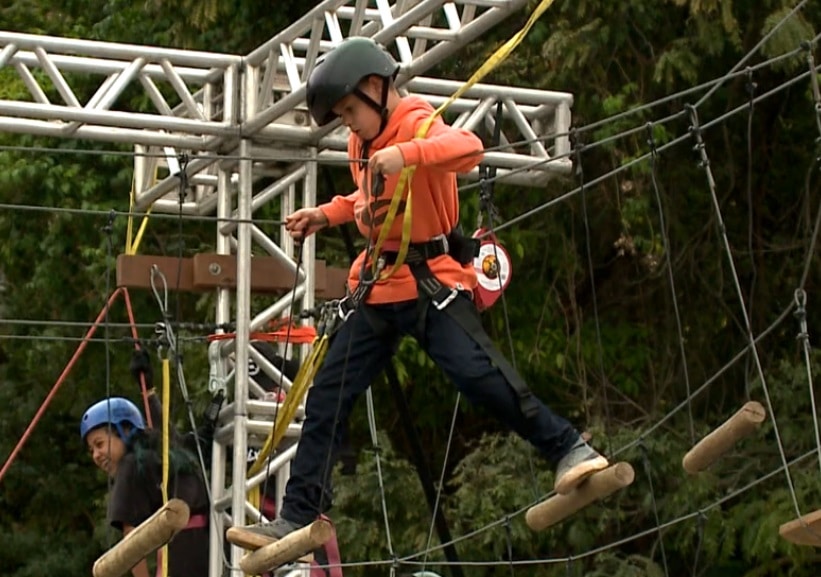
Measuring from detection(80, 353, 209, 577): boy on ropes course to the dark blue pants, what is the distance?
1.31 m

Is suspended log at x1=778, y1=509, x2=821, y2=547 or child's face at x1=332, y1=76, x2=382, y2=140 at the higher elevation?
child's face at x1=332, y1=76, x2=382, y2=140

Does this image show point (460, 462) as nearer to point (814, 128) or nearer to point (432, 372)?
point (432, 372)

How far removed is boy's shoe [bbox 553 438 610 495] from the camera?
19.5 ft

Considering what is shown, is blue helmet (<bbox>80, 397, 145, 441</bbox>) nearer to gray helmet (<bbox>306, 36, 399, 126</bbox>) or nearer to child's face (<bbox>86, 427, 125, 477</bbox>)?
child's face (<bbox>86, 427, 125, 477</bbox>)

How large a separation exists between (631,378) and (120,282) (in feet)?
14.6

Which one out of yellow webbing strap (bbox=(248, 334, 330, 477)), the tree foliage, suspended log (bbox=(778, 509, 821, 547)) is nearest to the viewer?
suspended log (bbox=(778, 509, 821, 547))

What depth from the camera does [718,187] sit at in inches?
475

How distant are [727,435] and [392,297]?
0.95 meters

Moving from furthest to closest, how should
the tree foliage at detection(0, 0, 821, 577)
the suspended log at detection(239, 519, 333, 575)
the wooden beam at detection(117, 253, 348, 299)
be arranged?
the tree foliage at detection(0, 0, 821, 577) < the wooden beam at detection(117, 253, 348, 299) < the suspended log at detection(239, 519, 333, 575)

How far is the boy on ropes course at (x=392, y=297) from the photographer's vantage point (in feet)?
20.0

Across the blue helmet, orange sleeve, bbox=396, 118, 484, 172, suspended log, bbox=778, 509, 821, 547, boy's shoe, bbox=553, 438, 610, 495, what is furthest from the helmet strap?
the blue helmet

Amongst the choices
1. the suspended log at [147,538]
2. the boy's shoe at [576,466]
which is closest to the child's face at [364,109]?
the boy's shoe at [576,466]

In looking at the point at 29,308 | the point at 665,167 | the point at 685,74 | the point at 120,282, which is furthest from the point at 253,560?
the point at 29,308

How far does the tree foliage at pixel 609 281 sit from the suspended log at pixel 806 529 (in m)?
4.50
